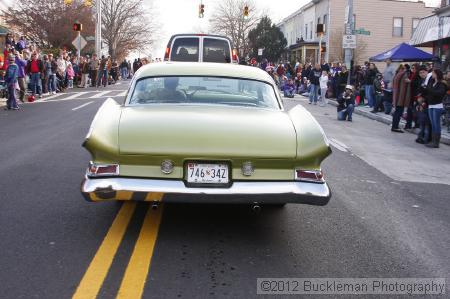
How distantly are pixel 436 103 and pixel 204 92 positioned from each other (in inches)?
324

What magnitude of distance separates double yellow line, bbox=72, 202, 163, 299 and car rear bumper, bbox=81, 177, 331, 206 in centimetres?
43

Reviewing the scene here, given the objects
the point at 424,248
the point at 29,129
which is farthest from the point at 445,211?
the point at 29,129

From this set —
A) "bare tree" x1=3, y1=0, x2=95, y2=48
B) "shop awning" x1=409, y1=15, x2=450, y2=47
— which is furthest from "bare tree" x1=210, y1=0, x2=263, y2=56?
"shop awning" x1=409, y1=15, x2=450, y2=47

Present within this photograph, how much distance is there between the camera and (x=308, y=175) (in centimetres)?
456

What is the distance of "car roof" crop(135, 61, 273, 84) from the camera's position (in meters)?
Answer: 5.89

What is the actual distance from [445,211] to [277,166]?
9.85 ft

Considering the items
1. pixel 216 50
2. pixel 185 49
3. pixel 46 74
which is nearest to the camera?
pixel 185 49

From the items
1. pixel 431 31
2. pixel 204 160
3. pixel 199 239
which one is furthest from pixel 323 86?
pixel 204 160

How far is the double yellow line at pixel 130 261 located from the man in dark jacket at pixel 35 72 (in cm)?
1718

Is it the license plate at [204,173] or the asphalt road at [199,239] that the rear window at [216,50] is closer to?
the asphalt road at [199,239]

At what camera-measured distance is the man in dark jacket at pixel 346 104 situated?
16992mm

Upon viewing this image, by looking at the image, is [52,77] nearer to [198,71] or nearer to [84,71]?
[84,71]

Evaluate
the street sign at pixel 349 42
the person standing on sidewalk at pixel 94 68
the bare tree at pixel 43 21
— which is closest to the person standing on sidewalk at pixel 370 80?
the street sign at pixel 349 42

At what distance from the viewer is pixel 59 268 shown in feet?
13.1
